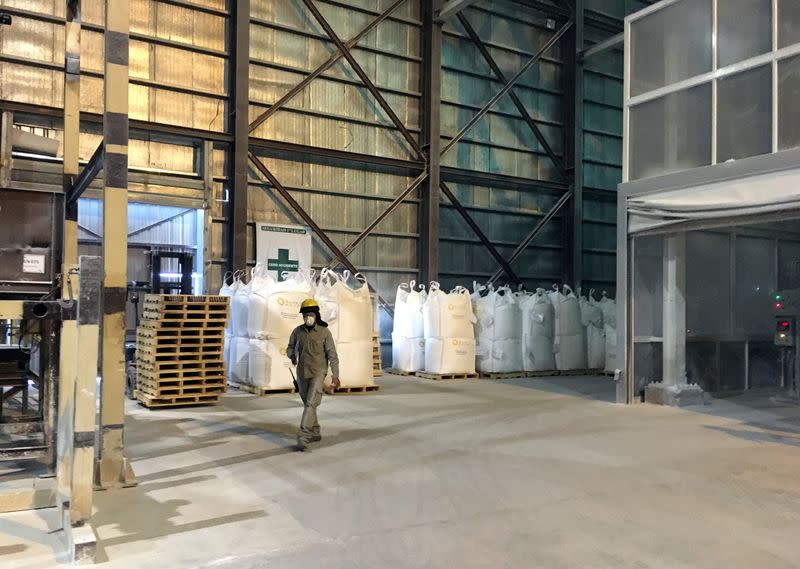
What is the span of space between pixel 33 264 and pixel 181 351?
3.67 m

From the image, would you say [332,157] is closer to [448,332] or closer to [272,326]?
[448,332]

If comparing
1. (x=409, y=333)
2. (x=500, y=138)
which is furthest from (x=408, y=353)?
(x=500, y=138)

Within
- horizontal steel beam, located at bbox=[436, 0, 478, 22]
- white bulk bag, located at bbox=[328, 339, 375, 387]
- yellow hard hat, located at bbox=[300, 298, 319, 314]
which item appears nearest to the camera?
yellow hard hat, located at bbox=[300, 298, 319, 314]

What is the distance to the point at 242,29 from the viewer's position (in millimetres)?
A: 13859

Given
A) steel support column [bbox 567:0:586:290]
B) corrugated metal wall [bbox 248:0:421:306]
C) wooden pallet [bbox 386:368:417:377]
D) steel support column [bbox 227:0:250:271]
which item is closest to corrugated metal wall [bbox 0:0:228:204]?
steel support column [bbox 227:0:250:271]

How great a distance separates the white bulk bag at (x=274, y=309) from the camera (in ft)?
34.9

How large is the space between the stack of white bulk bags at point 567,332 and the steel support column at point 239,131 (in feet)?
21.3

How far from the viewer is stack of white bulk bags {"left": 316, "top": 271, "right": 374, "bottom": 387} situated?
36.7 ft

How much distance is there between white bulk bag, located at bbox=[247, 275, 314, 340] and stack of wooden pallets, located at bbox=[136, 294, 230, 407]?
2.33ft

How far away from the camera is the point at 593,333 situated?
14.7m

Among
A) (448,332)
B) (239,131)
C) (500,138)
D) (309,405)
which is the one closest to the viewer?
(309,405)

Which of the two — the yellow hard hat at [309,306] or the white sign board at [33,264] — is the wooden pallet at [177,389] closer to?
the yellow hard hat at [309,306]

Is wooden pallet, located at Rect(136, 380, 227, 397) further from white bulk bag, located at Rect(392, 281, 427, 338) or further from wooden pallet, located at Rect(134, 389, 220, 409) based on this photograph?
white bulk bag, located at Rect(392, 281, 427, 338)

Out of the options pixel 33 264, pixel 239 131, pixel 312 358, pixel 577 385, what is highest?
pixel 239 131
